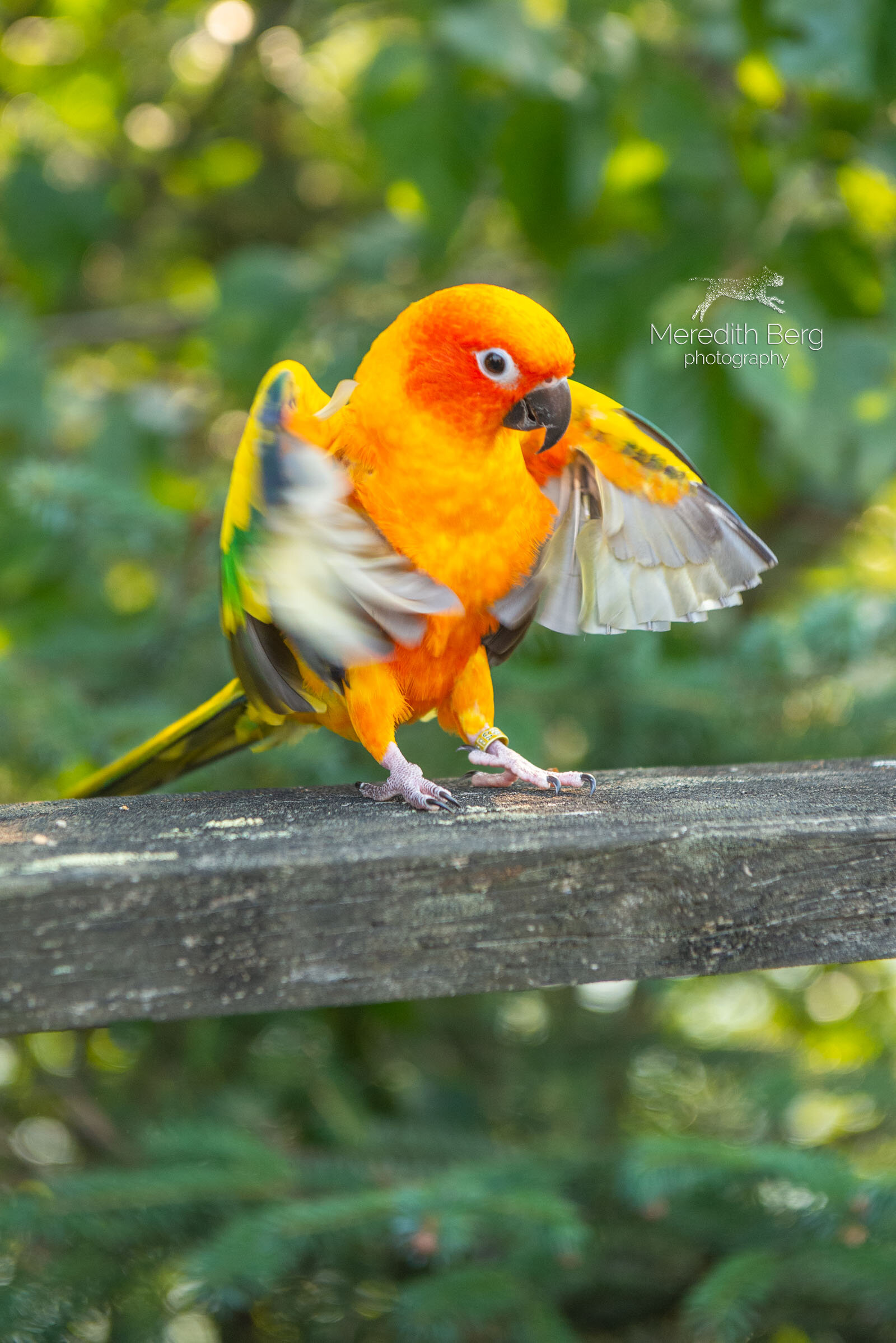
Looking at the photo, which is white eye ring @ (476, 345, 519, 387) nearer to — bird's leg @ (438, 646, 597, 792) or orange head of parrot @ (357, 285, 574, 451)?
orange head of parrot @ (357, 285, 574, 451)

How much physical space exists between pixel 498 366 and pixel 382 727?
408 mm

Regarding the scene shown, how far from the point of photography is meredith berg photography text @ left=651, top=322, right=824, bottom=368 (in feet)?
5.59

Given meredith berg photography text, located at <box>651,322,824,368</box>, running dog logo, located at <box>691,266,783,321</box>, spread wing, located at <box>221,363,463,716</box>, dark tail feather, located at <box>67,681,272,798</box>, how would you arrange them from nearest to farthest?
1. spread wing, located at <box>221,363,463,716</box>
2. dark tail feather, located at <box>67,681,272,798</box>
3. meredith berg photography text, located at <box>651,322,824,368</box>
4. running dog logo, located at <box>691,266,783,321</box>

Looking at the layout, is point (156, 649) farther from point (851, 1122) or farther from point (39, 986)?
point (851, 1122)

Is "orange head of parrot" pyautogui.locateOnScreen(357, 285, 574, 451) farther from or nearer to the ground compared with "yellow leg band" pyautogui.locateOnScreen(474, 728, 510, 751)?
farther from the ground

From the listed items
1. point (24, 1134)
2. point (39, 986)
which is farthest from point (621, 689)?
point (24, 1134)

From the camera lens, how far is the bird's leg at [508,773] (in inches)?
47.6

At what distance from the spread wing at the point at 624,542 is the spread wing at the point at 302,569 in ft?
0.65

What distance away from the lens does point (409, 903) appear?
2.67ft

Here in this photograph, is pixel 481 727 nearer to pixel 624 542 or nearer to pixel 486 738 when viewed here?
pixel 486 738

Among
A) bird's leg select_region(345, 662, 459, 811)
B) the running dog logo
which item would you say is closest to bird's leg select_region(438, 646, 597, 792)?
bird's leg select_region(345, 662, 459, 811)

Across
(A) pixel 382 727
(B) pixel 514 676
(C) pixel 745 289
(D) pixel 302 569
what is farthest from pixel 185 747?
(C) pixel 745 289

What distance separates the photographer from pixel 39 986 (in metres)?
0.74

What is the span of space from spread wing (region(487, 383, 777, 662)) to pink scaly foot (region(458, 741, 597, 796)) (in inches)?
5.8
